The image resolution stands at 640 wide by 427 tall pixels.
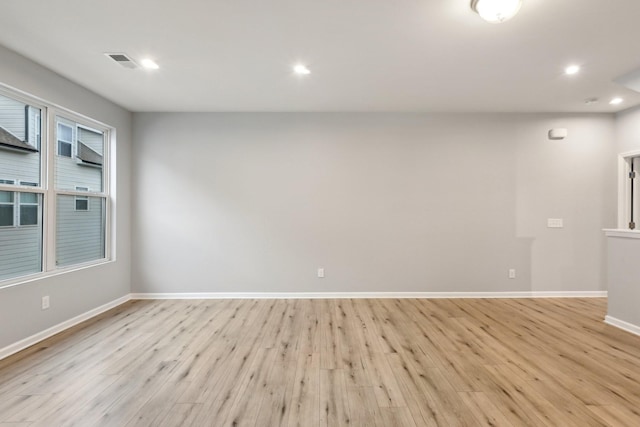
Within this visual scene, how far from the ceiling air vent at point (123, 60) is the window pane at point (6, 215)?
5.53ft

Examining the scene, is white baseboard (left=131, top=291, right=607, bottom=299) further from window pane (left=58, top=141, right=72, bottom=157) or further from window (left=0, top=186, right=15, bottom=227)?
window pane (left=58, top=141, right=72, bottom=157)

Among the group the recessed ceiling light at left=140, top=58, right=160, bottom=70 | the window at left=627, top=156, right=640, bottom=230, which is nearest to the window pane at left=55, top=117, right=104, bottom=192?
the recessed ceiling light at left=140, top=58, right=160, bottom=70

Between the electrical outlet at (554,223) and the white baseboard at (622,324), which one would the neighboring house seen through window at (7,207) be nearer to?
the white baseboard at (622,324)

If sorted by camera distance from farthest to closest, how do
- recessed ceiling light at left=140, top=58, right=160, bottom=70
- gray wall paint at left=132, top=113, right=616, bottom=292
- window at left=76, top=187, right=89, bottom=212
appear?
gray wall paint at left=132, top=113, right=616, bottom=292 → window at left=76, top=187, right=89, bottom=212 → recessed ceiling light at left=140, top=58, right=160, bottom=70

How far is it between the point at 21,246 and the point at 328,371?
3.12 metres

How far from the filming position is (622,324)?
3287mm

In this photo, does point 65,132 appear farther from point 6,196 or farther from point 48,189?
point 6,196

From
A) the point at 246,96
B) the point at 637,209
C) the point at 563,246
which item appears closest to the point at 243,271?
the point at 246,96

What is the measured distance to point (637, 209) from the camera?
4.30 meters

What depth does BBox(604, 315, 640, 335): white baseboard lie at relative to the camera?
10.3 feet

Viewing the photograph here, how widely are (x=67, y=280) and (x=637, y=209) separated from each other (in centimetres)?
743

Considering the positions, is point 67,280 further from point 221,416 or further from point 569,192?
point 569,192

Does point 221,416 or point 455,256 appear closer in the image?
point 221,416

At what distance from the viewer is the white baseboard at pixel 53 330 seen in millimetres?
2682
